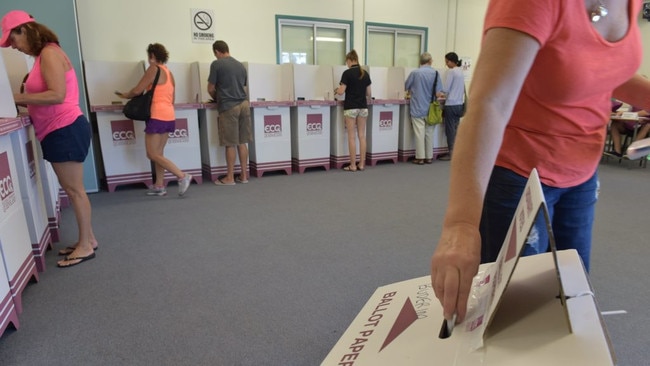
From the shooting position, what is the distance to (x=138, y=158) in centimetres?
452

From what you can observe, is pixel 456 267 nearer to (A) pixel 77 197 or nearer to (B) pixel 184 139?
(A) pixel 77 197

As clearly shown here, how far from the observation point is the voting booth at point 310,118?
5.23 metres

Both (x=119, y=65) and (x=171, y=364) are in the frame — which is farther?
(x=119, y=65)

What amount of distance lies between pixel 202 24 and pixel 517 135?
5.25 meters

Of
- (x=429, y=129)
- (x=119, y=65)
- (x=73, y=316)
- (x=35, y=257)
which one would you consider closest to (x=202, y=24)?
(x=119, y=65)

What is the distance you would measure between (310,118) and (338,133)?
0.45m

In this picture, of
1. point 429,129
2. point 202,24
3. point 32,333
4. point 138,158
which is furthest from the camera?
point 429,129

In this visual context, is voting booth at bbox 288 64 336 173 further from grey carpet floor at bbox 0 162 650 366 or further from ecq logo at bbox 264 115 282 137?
grey carpet floor at bbox 0 162 650 366

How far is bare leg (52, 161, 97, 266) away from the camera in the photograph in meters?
2.41

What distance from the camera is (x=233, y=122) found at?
15.2 ft

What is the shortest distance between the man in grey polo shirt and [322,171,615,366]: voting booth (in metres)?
4.16

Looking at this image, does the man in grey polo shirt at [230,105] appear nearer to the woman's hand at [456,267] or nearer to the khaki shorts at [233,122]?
the khaki shorts at [233,122]

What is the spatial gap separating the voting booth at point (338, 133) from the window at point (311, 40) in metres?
0.86

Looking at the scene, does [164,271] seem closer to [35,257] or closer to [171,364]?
[35,257]
